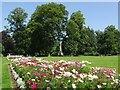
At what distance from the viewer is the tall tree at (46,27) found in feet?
171

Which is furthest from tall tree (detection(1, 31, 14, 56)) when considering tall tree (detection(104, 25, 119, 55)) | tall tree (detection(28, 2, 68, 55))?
tall tree (detection(104, 25, 119, 55))

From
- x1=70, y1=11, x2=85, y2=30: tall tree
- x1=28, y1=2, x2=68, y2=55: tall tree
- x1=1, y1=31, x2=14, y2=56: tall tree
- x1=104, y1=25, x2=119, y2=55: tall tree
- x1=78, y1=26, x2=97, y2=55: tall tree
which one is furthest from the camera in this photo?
x1=104, y1=25, x2=119, y2=55: tall tree

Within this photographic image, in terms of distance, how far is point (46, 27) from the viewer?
172ft

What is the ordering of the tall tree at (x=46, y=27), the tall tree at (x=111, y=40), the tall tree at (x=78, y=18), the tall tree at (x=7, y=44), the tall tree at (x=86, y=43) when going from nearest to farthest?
the tall tree at (x=46, y=27) → the tall tree at (x=86, y=43) → the tall tree at (x=78, y=18) → the tall tree at (x=7, y=44) → the tall tree at (x=111, y=40)

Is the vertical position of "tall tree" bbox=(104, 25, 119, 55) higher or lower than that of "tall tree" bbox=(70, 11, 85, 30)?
lower

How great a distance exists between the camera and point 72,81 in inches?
332

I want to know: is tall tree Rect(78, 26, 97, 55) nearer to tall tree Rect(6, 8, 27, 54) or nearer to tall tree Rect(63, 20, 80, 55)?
tall tree Rect(63, 20, 80, 55)

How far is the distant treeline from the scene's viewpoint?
2067 inches

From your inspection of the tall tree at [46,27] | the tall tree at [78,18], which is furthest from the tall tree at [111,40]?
the tall tree at [46,27]

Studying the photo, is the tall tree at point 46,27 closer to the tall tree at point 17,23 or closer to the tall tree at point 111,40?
the tall tree at point 17,23

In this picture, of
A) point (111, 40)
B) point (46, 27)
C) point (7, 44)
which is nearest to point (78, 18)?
point (46, 27)

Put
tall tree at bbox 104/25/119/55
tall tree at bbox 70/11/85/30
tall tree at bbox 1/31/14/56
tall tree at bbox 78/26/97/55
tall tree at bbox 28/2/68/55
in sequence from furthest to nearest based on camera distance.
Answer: tall tree at bbox 104/25/119/55 < tall tree at bbox 1/31/14/56 < tall tree at bbox 70/11/85/30 < tall tree at bbox 78/26/97/55 < tall tree at bbox 28/2/68/55

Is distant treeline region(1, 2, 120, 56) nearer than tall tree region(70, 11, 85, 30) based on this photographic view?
Yes

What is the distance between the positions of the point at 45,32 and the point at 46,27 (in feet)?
2.96
